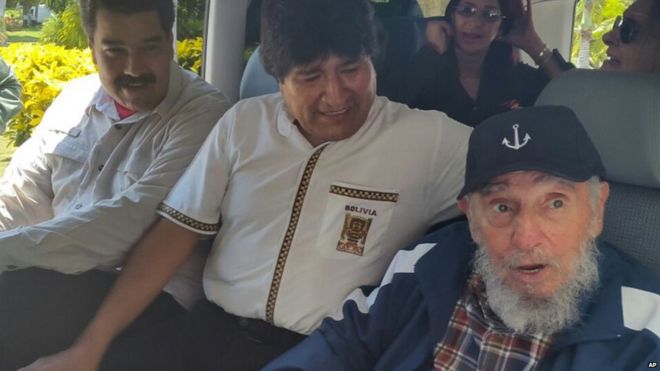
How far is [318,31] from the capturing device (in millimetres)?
2051

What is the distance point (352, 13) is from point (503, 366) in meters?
0.97

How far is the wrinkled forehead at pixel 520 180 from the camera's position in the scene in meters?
1.63

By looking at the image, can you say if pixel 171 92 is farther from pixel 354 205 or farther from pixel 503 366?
pixel 503 366

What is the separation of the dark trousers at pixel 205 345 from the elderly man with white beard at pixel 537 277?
0.45 meters

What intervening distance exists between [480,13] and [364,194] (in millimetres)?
641

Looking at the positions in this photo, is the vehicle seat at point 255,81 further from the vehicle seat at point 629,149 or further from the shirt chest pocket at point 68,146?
the vehicle seat at point 629,149

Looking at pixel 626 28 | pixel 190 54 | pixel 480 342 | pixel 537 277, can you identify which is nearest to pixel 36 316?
pixel 190 54

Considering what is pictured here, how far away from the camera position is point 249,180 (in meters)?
2.18

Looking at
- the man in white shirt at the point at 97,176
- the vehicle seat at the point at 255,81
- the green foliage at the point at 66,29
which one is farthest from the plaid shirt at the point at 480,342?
the green foliage at the point at 66,29

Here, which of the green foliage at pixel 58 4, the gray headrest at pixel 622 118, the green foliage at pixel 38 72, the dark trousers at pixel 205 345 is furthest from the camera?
the green foliage at pixel 38 72

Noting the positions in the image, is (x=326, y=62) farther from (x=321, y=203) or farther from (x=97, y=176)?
(x=97, y=176)

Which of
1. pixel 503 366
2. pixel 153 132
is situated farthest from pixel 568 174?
pixel 153 132

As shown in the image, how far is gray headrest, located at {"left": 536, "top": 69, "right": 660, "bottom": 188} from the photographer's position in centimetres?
177

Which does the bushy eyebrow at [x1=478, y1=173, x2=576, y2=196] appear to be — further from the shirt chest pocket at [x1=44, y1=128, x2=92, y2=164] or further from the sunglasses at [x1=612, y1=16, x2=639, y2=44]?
the shirt chest pocket at [x1=44, y1=128, x2=92, y2=164]
